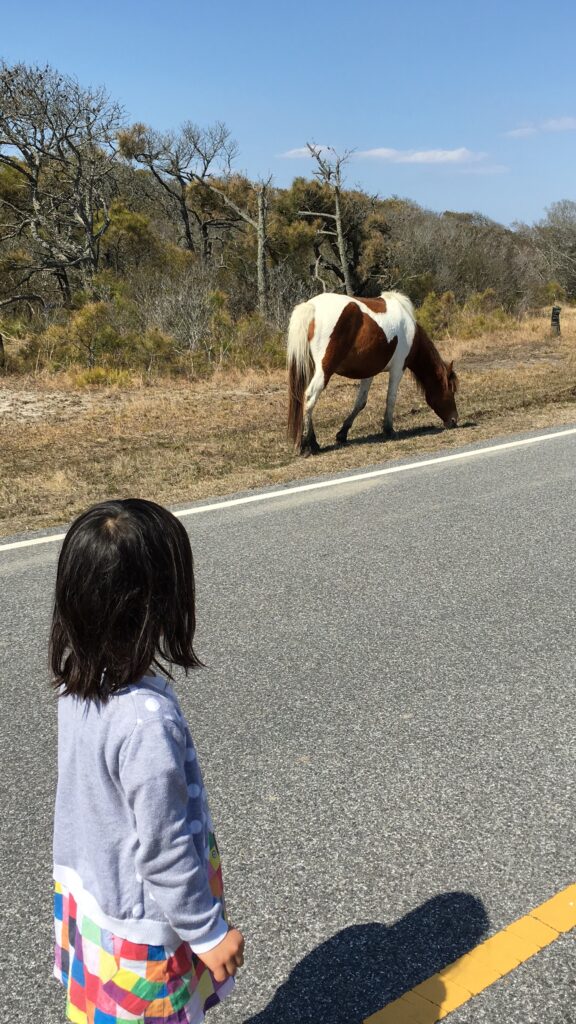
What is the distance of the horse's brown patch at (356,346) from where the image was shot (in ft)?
34.2

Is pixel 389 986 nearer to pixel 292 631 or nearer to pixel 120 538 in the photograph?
pixel 120 538

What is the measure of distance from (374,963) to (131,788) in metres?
1.25

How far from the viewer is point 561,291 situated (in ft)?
122

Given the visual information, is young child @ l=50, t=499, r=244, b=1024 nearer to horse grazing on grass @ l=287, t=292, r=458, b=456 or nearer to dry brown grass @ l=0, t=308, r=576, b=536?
dry brown grass @ l=0, t=308, r=576, b=536

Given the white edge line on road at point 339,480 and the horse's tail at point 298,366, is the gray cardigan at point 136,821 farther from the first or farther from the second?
the horse's tail at point 298,366

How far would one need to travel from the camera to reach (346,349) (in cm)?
1059

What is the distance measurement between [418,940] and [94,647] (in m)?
1.48

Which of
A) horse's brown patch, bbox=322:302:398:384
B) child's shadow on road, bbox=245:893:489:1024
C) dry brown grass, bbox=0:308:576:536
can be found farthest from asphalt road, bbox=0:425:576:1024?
horse's brown patch, bbox=322:302:398:384

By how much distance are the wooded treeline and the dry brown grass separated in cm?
262

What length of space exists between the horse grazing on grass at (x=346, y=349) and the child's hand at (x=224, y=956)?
8.58 metres

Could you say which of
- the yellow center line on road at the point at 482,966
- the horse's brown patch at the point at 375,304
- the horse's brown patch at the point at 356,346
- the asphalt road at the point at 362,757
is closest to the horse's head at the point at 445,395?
the horse's brown patch at the point at 356,346

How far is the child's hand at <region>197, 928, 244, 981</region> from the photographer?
5.62ft

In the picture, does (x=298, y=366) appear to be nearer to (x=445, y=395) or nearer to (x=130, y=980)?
(x=445, y=395)

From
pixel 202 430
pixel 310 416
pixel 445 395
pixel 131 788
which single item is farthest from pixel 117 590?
pixel 202 430
